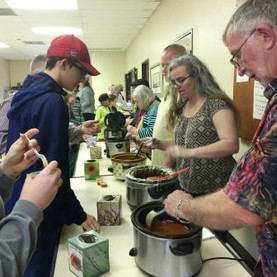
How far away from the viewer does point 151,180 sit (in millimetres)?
1271

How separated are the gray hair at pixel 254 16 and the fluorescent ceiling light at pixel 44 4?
3541 millimetres

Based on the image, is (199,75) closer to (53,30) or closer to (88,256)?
(88,256)

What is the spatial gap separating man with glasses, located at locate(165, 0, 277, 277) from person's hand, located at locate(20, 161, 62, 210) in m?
0.36

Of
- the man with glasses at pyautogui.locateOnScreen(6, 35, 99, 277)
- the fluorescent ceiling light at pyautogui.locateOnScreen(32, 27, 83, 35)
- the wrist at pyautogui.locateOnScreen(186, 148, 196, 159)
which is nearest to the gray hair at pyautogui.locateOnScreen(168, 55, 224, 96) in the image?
the wrist at pyautogui.locateOnScreen(186, 148, 196, 159)

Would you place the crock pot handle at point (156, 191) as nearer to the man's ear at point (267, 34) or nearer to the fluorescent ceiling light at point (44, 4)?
the man's ear at point (267, 34)

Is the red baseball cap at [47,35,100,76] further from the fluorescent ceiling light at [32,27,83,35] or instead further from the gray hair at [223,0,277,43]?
the fluorescent ceiling light at [32,27,83,35]

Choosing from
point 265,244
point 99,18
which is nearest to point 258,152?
point 265,244

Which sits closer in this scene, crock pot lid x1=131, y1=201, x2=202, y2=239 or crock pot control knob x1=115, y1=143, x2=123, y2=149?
crock pot lid x1=131, y1=201, x2=202, y2=239

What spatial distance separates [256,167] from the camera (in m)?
0.61

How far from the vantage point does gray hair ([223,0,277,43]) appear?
654 mm

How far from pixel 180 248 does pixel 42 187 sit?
1.40 ft

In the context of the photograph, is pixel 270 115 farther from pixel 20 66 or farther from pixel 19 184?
pixel 20 66

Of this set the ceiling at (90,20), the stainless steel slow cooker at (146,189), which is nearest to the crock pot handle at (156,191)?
the stainless steel slow cooker at (146,189)

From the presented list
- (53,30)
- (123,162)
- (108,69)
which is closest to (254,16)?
(123,162)
